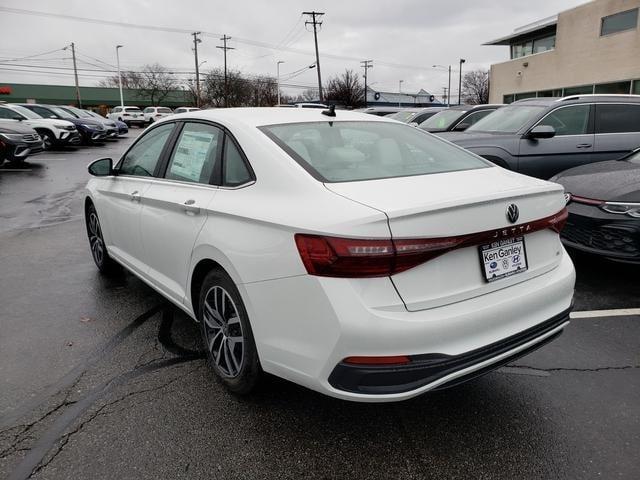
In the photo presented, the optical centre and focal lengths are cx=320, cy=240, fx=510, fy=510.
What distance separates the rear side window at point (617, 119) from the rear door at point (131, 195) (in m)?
6.56

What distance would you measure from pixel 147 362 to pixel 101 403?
1.61ft

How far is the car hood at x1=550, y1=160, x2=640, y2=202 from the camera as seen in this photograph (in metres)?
4.47

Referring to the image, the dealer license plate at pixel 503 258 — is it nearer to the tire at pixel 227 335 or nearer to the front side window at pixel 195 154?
the tire at pixel 227 335

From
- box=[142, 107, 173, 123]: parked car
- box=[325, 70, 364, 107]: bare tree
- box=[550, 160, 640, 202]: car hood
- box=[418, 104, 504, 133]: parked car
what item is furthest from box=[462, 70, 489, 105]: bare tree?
box=[550, 160, 640, 202]: car hood

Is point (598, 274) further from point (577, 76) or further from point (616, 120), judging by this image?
point (577, 76)

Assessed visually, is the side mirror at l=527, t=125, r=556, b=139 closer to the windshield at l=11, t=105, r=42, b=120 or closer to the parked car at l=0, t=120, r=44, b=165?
the parked car at l=0, t=120, r=44, b=165

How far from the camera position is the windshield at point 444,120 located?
1138cm

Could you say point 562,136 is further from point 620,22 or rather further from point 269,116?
point 620,22

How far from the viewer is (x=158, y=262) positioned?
137 inches

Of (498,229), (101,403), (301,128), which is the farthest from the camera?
(301,128)

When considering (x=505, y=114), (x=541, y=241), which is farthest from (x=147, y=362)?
(x=505, y=114)

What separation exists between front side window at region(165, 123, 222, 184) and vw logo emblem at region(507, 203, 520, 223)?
166 cm

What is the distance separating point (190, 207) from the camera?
296 centimetres

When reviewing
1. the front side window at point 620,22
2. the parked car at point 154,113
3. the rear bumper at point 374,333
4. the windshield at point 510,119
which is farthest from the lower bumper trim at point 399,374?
the parked car at point 154,113
